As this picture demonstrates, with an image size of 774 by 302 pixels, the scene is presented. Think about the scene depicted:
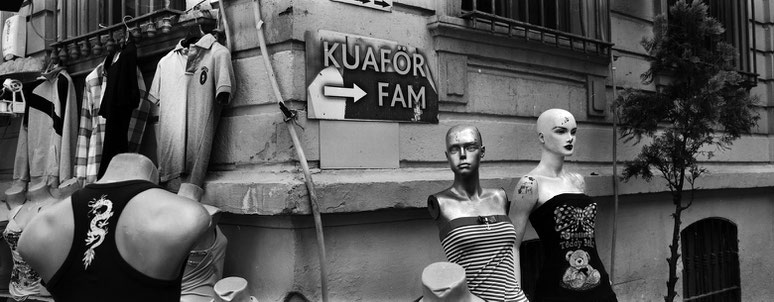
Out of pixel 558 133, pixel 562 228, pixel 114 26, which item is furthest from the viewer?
pixel 114 26

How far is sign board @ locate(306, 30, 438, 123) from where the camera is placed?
4.48m

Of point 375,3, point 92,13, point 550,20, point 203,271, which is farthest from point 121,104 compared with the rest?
point 550,20

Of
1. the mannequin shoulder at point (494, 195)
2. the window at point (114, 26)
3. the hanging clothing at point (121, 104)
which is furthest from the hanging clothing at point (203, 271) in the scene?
the mannequin shoulder at point (494, 195)

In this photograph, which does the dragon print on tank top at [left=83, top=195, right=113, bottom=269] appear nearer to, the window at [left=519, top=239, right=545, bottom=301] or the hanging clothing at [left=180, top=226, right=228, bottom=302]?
the hanging clothing at [left=180, top=226, right=228, bottom=302]

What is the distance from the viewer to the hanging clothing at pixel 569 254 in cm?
429

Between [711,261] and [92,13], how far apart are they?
7172 millimetres

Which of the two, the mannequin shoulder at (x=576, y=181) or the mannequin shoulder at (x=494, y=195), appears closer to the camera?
the mannequin shoulder at (x=494, y=195)

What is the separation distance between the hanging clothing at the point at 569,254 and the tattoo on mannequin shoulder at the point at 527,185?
141 mm

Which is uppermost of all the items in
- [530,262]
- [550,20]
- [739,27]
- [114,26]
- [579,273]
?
[739,27]

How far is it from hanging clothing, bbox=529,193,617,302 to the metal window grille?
3.43 meters

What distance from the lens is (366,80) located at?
4.71 m

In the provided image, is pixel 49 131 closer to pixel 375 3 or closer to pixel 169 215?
pixel 375 3

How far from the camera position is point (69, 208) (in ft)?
9.22

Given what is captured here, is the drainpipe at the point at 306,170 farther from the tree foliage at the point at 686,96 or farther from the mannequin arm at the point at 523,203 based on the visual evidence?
the tree foliage at the point at 686,96
